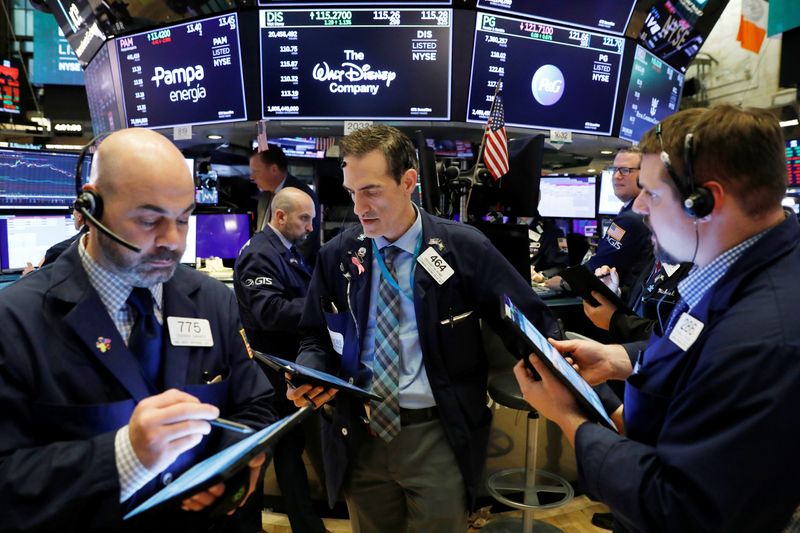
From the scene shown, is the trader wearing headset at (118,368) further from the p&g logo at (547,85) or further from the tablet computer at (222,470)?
the p&g logo at (547,85)

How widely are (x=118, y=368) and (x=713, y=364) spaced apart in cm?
127

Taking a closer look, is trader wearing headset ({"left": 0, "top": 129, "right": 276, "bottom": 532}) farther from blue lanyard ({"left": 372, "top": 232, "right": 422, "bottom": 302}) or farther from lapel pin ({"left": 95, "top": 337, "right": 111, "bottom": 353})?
blue lanyard ({"left": 372, "top": 232, "right": 422, "bottom": 302})

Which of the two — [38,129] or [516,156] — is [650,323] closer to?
[516,156]

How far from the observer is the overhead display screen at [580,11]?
A: 3917 millimetres

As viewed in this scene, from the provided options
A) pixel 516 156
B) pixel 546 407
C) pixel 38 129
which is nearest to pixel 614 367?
pixel 546 407

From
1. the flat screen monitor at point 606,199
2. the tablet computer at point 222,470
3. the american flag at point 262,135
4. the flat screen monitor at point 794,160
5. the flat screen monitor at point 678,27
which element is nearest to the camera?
the tablet computer at point 222,470

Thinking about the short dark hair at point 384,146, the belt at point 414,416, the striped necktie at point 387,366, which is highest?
the short dark hair at point 384,146

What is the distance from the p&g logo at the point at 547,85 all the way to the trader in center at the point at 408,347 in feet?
8.38

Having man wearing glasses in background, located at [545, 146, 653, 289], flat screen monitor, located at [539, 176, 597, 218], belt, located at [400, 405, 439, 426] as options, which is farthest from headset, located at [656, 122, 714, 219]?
flat screen monitor, located at [539, 176, 597, 218]

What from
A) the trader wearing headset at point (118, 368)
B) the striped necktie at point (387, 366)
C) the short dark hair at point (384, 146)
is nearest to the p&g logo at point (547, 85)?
the short dark hair at point (384, 146)

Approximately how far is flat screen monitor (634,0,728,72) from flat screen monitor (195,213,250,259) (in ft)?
13.5

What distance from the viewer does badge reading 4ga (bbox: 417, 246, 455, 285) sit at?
6.11 feet

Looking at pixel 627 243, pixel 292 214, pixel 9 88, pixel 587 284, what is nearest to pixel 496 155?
pixel 587 284

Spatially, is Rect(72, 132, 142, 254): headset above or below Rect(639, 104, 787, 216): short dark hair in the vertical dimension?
below
